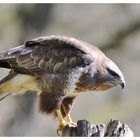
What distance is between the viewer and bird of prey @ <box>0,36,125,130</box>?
13.2 feet

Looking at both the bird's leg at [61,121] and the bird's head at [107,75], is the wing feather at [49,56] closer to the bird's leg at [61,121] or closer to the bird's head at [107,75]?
the bird's head at [107,75]

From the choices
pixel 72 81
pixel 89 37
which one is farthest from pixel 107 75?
pixel 89 37

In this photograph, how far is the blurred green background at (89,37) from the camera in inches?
247

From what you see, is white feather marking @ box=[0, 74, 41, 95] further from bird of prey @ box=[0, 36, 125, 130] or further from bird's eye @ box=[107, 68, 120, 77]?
bird's eye @ box=[107, 68, 120, 77]

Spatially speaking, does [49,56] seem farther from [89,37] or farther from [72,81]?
[89,37]

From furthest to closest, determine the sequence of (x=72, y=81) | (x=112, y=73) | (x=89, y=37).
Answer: (x=89, y=37) < (x=112, y=73) < (x=72, y=81)

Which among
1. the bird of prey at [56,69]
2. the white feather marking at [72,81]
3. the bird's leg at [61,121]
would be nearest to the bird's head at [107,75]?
the bird of prey at [56,69]

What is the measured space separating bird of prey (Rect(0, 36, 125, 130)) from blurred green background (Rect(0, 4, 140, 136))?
2.01m

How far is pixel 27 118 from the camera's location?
6.21 m

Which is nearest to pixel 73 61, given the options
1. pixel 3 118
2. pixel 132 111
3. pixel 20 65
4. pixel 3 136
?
pixel 20 65

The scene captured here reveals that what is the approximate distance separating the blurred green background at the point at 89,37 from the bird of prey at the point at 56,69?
6.59ft

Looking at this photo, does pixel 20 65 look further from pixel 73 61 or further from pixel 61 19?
pixel 61 19

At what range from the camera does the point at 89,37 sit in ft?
22.1

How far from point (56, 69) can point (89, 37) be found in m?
2.72
